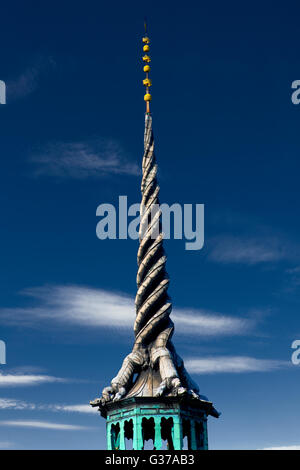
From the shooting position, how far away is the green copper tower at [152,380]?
1252 inches

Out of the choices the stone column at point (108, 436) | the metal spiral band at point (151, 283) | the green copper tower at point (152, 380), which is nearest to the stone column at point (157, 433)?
the green copper tower at point (152, 380)

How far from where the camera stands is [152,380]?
111 ft

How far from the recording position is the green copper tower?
31797mm

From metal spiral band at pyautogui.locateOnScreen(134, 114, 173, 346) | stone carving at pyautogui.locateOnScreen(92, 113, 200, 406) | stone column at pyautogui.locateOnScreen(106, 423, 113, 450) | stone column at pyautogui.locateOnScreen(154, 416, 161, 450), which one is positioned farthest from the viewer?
metal spiral band at pyautogui.locateOnScreen(134, 114, 173, 346)

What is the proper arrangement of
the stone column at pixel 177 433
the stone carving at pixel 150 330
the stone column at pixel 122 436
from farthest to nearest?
1. the stone carving at pixel 150 330
2. the stone column at pixel 122 436
3. the stone column at pixel 177 433

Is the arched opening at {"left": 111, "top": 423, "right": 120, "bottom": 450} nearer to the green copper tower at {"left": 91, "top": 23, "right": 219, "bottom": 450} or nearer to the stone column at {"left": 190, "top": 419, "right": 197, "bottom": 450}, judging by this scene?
the green copper tower at {"left": 91, "top": 23, "right": 219, "bottom": 450}

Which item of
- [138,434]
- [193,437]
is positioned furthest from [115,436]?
[193,437]

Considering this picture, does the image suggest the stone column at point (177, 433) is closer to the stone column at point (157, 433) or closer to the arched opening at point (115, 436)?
the stone column at point (157, 433)

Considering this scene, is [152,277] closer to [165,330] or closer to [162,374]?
[165,330]

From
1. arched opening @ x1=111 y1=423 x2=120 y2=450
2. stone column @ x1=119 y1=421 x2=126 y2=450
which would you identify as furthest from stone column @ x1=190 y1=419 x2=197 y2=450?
arched opening @ x1=111 y1=423 x2=120 y2=450

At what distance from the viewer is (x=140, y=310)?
35562 mm

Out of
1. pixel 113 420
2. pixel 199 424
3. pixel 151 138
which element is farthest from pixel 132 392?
pixel 151 138
